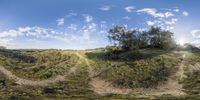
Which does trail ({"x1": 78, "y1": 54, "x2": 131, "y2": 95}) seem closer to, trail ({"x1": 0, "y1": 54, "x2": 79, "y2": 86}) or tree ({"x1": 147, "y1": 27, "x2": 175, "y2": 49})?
trail ({"x1": 0, "y1": 54, "x2": 79, "y2": 86})

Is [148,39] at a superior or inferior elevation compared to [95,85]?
superior

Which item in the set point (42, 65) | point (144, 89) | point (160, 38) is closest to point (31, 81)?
point (42, 65)

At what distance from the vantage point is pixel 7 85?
114 metres

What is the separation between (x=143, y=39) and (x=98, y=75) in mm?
53177

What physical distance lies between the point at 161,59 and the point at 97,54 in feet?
98.6

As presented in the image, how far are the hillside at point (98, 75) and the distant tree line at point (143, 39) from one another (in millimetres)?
9252

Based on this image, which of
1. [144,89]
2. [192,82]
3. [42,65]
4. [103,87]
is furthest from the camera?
[42,65]

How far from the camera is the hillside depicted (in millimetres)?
107688

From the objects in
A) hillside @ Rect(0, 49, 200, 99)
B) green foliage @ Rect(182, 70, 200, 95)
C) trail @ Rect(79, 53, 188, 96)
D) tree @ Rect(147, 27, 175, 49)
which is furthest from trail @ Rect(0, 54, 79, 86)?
tree @ Rect(147, 27, 175, 49)

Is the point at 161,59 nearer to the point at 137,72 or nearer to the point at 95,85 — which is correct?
the point at 137,72

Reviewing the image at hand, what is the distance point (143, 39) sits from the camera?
578 feet

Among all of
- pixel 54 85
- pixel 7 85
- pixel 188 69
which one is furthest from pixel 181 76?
pixel 7 85

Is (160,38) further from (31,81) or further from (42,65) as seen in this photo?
(31,81)

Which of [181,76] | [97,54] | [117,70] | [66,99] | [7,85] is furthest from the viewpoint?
[97,54]
